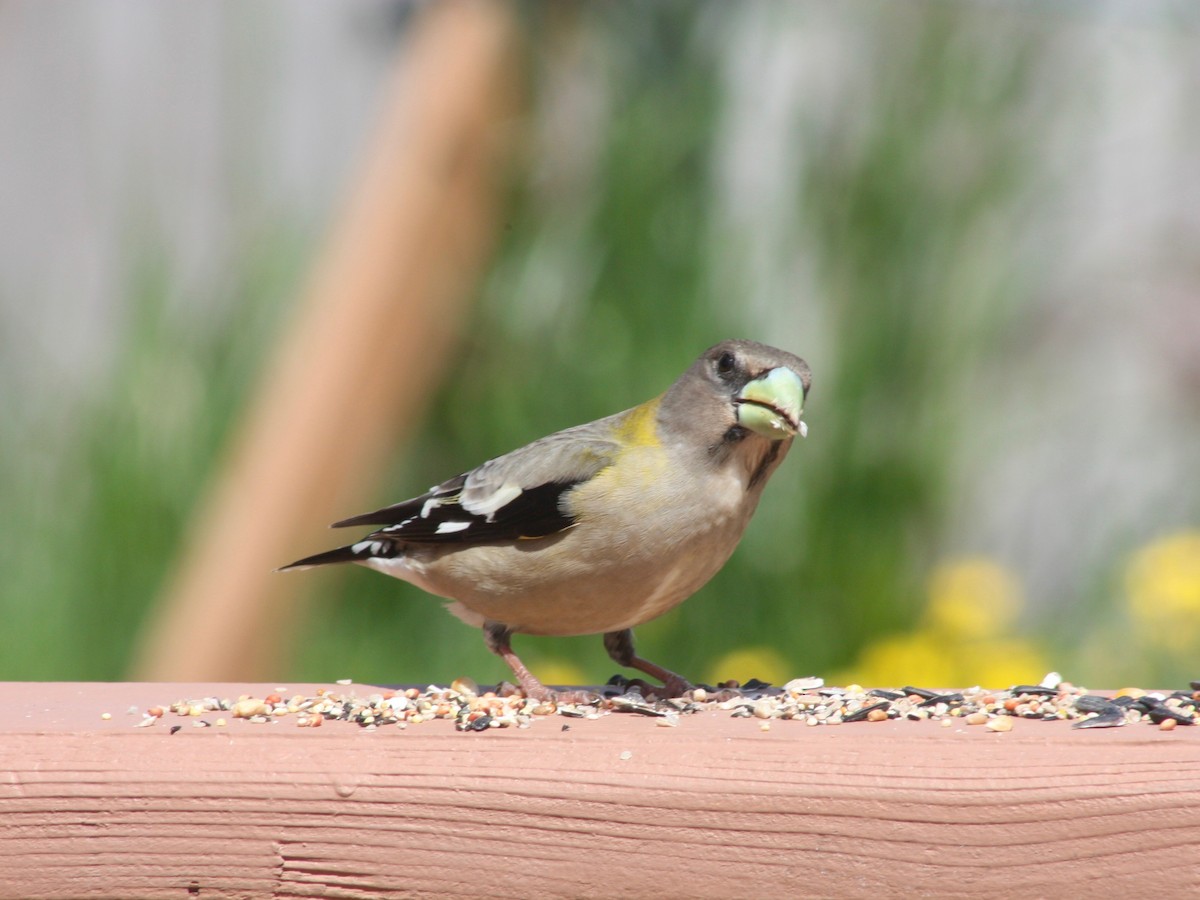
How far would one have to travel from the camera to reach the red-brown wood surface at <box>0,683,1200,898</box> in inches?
74.8

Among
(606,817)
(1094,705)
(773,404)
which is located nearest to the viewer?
(606,817)

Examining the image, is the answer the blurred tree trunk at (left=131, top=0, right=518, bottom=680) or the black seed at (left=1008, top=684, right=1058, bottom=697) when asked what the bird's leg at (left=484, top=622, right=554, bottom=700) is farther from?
the blurred tree trunk at (left=131, top=0, right=518, bottom=680)

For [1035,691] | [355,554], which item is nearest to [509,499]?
[355,554]

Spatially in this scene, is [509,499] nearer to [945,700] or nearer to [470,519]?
[470,519]

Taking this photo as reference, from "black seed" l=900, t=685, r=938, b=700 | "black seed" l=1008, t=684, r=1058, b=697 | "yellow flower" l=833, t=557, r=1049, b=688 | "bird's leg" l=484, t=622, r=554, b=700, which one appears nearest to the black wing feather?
"bird's leg" l=484, t=622, r=554, b=700

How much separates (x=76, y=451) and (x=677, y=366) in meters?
2.04

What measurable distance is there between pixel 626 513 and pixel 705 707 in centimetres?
43

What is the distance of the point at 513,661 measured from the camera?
2.92 metres

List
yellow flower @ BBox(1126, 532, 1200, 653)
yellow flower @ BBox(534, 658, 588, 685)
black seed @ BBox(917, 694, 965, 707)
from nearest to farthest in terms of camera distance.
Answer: black seed @ BBox(917, 694, 965, 707)
yellow flower @ BBox(1126, 532, 1200, 653)
yellow flower @ BBox(534, 658, 588, 685)

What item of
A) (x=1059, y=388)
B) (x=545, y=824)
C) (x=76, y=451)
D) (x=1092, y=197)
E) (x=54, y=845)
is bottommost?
(x=54, y=845)

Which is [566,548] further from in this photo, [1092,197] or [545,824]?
[1092,197]

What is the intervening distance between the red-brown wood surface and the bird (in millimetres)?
677

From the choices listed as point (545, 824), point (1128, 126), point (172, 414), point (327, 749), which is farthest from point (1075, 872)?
point (1128, 126)

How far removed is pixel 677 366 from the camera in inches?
188
